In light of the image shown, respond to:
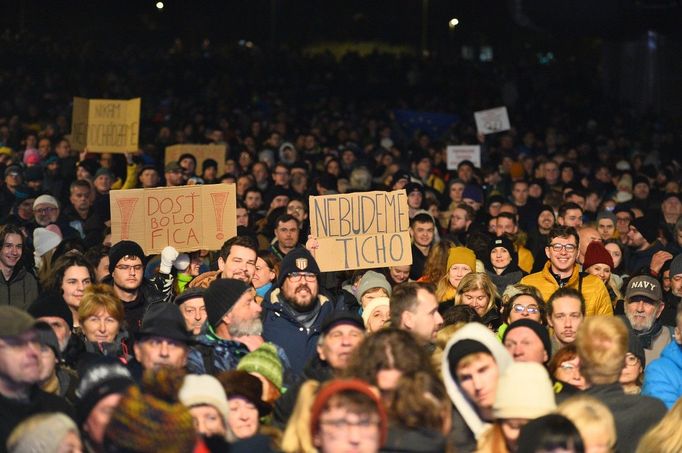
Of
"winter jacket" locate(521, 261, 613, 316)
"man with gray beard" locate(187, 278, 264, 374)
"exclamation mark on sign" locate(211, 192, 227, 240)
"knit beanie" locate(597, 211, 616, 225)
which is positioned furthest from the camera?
"knit beanie" locate(597, 211, 616, 225)

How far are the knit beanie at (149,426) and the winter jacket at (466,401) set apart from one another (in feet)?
4.82

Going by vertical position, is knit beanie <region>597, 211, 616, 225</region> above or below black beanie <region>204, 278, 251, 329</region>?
above

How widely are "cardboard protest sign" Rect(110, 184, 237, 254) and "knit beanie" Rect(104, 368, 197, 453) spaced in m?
5.82

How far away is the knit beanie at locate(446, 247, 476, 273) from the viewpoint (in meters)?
10.7

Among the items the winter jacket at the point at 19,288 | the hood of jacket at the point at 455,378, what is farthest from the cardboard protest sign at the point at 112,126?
the hood of jacket at the point at 455,378

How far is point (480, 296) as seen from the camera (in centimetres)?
959

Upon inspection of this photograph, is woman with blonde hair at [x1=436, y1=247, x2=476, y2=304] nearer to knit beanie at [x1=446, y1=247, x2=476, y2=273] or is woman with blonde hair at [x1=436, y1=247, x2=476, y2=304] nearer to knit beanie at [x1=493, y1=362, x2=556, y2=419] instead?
knit beanie at [x1=446, y1=247, x2=476, y2=273]

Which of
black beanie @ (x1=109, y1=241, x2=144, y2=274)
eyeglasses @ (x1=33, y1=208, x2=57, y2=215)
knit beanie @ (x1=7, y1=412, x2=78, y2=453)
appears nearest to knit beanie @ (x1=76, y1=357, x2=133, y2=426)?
knit beanie @ (x1=7, y1=412, x2=78, y2=453)

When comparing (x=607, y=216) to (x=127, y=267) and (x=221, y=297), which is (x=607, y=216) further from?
(x=221, y=297)

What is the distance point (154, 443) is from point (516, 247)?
733 centimetres

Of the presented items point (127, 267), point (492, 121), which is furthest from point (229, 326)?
point (492, 121)

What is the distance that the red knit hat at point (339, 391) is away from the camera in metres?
5.53

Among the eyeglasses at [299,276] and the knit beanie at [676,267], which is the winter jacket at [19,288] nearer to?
the eyeglasses at [299,276]

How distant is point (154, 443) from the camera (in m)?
5.34
